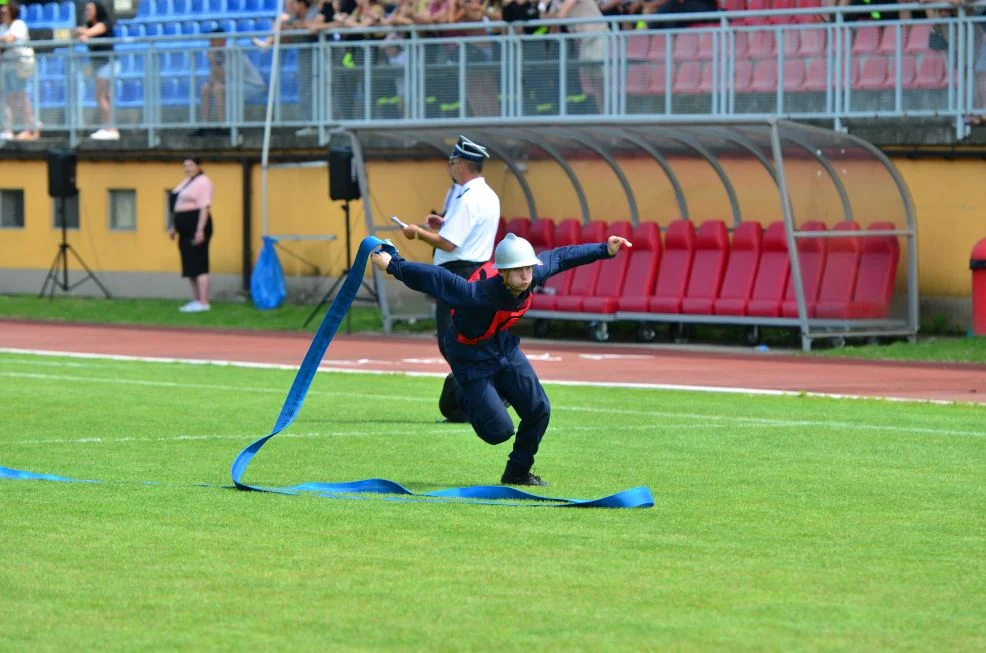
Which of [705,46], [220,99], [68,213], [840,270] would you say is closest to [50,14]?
[68,213]

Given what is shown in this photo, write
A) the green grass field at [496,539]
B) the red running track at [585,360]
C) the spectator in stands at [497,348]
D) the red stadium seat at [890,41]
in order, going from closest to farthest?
1. the green grass field at [496,539]
2. the spectator in stands at [497,348]
3. the red running track at [585,360]
4. the red stadium seat at [890,41]

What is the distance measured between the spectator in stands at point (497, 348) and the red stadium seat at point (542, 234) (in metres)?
14.9

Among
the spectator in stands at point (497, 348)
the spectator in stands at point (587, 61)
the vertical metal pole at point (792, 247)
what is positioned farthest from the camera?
the spectator in stands at point (587, 61)

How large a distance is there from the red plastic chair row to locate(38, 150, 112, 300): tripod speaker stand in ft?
28.7

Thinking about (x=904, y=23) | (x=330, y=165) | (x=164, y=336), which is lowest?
(x=164, y=336)

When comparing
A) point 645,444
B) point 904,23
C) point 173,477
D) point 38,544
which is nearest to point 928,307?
point 904,23

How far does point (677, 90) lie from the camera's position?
25.5 m

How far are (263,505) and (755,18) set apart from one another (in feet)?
55.4

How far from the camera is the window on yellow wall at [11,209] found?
3466cm

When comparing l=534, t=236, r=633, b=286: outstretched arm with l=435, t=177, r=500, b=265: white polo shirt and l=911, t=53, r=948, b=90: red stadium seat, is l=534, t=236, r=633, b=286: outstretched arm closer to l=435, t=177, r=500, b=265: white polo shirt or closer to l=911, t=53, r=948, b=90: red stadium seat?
l=435, t=177, r=500, b=265: white polo shirt

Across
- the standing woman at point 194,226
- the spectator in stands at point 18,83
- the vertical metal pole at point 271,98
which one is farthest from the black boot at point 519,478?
the spectator in stands at point 18,83

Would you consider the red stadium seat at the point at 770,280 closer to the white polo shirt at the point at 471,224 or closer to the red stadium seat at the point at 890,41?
the red stadium seat at the point at 890,41

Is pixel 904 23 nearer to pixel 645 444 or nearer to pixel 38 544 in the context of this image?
pixel 645 444

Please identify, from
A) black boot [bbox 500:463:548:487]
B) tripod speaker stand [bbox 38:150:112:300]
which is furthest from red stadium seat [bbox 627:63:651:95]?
black boot [bbox 500:463:548:487]
